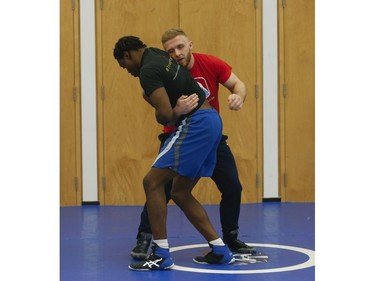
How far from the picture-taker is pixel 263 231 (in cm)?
500

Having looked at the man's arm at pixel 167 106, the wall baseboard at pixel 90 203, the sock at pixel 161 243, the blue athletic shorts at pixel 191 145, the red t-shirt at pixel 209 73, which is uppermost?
the red t-shirt at pixel 209 73

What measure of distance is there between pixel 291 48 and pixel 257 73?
412mm

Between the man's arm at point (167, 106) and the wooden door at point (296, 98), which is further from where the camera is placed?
the wooden door at point (296, 98)

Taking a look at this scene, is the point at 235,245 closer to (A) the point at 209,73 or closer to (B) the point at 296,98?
(A) the point at 209,73

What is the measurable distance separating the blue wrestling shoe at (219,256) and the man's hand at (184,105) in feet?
2.51

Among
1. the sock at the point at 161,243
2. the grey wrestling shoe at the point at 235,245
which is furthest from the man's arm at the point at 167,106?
the grey wrestling shoe at the point at 235,245

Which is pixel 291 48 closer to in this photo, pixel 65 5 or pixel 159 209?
pixel 65 5

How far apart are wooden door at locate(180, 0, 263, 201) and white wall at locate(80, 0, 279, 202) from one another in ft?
0.28

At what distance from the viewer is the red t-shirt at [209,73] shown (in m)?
4.16

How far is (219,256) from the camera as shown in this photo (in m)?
3.78

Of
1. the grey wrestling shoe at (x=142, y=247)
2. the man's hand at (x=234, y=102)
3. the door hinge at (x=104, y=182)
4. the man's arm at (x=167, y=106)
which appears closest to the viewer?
the man's arm at (x=167, y=106)

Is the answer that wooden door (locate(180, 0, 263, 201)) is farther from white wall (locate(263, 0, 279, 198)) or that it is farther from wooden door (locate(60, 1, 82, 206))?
wooden door (locate(60, 1, 82, 206))

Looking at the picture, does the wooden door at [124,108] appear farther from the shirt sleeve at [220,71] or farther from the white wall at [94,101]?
the shirt sleeve at [220,71]

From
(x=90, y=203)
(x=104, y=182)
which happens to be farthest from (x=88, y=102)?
(x=90, y=203)
